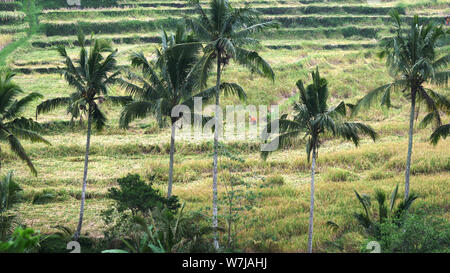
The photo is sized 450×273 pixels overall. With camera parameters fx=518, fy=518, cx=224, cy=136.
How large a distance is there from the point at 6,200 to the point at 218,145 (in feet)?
20.8

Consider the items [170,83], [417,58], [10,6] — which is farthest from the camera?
[10,6]

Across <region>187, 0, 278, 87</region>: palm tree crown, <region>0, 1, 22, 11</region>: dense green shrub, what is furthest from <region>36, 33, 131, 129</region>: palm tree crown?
<region>0, 1, 22, 11</region>: dense green shrub

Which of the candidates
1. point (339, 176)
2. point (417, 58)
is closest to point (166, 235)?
point (417, 58)

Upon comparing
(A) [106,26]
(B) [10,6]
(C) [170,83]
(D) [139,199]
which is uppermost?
(B) [10,6]

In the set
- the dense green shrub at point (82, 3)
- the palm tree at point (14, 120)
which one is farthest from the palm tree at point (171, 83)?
the dense green shrub at point (82, 3)

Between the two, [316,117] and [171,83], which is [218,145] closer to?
[171,83]

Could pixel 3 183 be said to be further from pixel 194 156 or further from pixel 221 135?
pixel 221 135

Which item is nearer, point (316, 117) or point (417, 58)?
point (316, 117)

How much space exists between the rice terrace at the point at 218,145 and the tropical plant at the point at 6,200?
0.10 feet

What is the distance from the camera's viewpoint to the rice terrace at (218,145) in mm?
12438

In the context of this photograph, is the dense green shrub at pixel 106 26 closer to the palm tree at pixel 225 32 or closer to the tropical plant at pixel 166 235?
the palm tree at pixel 225 32

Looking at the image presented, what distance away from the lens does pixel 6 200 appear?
464 inches

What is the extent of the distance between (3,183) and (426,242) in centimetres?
936
